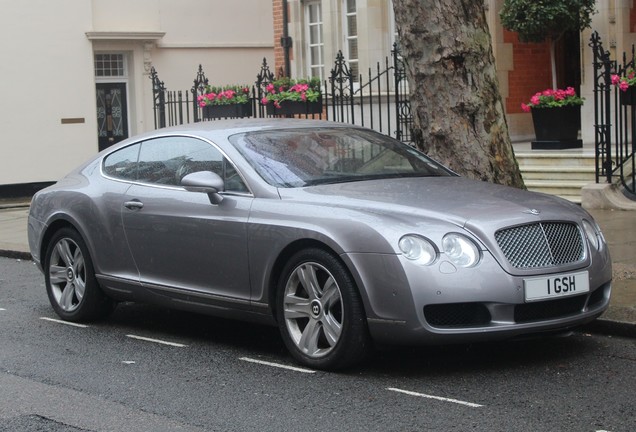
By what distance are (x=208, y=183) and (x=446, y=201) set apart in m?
1.62

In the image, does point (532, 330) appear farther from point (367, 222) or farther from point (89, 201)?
point (89, 201)

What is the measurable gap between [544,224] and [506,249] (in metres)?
0.39

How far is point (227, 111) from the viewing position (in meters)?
19.0

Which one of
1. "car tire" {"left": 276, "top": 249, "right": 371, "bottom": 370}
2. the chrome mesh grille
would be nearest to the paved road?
"car tire" {"left": 276, "top": 249, "right": 371, "bottom": 370}

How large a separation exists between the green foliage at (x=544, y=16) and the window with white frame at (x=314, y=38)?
18.0ft

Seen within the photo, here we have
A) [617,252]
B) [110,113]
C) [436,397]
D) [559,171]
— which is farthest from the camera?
[110,113]

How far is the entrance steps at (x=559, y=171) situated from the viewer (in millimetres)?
14891

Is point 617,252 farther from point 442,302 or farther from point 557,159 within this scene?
point 557,159

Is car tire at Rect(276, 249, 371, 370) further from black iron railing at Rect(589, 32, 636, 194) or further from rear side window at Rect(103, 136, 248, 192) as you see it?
black iron railing at Rect(589, 32, 636, 194)

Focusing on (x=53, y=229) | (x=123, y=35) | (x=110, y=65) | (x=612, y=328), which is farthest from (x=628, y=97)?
(x=110, y=65)

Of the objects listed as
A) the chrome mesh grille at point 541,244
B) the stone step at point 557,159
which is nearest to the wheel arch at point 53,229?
the chrome mesh grille at point 541,244

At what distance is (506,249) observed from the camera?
6473mm

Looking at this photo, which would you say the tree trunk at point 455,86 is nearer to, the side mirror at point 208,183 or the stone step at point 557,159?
the side mirror at point 208,183

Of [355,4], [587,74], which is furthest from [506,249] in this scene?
[355,4]
